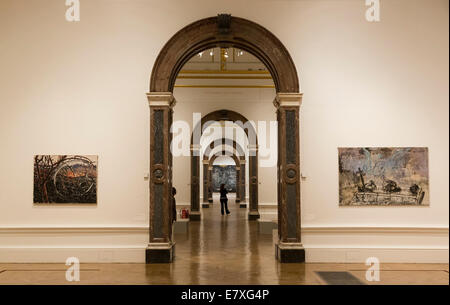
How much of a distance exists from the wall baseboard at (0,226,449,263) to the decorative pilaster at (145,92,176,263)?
0.29m

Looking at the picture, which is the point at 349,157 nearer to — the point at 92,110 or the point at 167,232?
the point at 167,232

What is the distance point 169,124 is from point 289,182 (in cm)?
309

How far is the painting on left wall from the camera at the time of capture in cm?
877

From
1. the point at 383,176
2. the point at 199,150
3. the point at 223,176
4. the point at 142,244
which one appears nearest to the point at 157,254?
the point at 142,244

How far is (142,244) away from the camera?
8.71 meters

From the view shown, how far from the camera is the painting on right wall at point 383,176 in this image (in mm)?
8688

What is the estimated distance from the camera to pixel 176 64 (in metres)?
8.89

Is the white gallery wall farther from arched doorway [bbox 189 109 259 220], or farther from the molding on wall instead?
arched doorway [bbox 189 109 259 220]

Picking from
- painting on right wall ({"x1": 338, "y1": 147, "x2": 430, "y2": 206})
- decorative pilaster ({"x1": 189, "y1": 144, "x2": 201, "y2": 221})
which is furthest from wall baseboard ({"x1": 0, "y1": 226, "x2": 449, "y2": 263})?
decorative pilaster ({"x1": 189, "y1": 144, "x2": 201, "y2": 221})

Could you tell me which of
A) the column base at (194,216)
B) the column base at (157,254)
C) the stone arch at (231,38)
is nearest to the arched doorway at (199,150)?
the column base at (194,216)

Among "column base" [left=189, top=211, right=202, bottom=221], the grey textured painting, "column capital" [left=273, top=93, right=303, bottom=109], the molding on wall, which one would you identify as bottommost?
"column base" [left=189, top=211, right=202, bottom=221]

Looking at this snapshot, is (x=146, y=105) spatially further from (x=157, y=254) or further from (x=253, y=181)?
(x=253, y=181)
